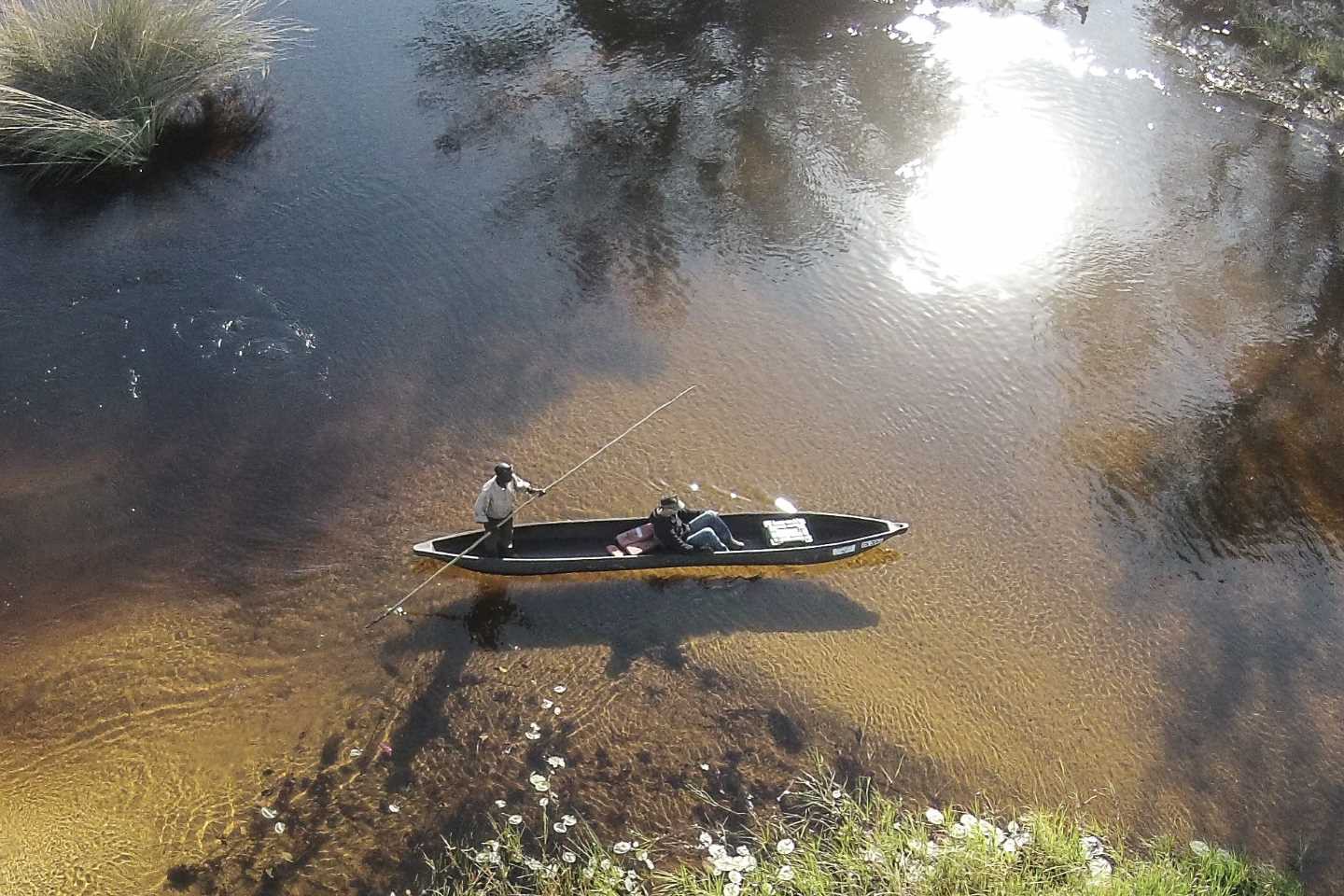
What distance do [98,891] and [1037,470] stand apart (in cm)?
1129

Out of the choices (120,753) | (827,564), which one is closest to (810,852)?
(827,564)

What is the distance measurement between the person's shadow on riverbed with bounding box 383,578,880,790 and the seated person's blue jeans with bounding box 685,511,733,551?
0.47 meters

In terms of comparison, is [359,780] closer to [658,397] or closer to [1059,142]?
Answer: [658,397]

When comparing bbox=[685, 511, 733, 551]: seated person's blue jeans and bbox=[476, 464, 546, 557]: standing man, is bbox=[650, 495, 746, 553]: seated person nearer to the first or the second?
bbox=[685, 511, 733, 551]: seated person's blue jeans

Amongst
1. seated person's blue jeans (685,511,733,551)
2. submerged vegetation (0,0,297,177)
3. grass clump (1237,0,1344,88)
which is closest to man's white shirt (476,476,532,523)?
seated person's blue jeans (685,511,733,551)

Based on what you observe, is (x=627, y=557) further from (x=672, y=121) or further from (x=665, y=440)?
(x=672, y=121)

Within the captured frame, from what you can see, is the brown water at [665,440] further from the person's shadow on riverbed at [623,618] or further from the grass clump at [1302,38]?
the grass clump at [1302,38]

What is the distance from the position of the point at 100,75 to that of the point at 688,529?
13.2 metres

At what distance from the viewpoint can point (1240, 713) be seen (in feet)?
32.7

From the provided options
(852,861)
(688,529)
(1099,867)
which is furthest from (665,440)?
(1099,867)

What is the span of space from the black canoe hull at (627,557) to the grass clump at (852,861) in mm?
2757

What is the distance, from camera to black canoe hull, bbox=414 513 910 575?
410 inches

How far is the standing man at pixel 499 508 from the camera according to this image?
10016 millimetres

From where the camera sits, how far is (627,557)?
1049 cm
